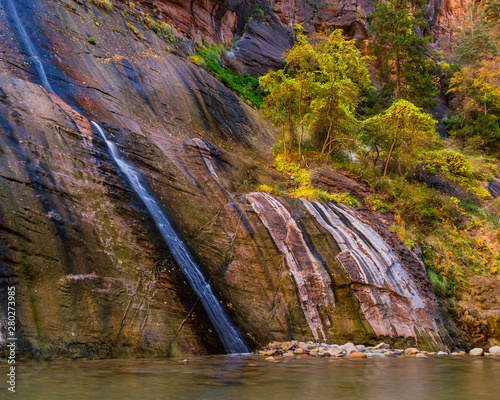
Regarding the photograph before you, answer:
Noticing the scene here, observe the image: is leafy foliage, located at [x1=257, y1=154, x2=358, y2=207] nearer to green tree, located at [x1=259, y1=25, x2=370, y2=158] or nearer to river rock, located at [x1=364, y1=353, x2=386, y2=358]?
green tree, located at [x1=259, y1=25, x2=370, y2=158]

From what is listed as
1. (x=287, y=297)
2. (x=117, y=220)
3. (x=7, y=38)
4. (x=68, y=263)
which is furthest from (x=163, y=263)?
(x=7, y=38)

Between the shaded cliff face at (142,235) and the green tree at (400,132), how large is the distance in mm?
2998

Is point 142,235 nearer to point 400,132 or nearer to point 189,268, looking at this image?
point 189,268

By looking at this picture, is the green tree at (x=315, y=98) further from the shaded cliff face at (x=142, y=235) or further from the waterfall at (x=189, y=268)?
the waterfall at (x=189, y=268)

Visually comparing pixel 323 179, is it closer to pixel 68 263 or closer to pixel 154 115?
pixel 154 115

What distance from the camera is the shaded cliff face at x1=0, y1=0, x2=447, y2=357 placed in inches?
223

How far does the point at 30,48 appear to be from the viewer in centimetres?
1066

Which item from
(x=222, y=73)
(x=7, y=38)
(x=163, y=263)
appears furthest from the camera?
(x=222, y=73)

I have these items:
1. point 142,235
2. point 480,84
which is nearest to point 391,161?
point 142,235

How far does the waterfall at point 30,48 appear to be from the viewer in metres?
9.90

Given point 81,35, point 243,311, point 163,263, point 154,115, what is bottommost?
point 243,311

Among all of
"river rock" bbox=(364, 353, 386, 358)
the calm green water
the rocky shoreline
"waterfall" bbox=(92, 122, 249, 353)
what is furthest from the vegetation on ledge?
the calm green water

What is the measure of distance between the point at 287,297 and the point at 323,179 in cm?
627

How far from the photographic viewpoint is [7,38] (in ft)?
34.1
